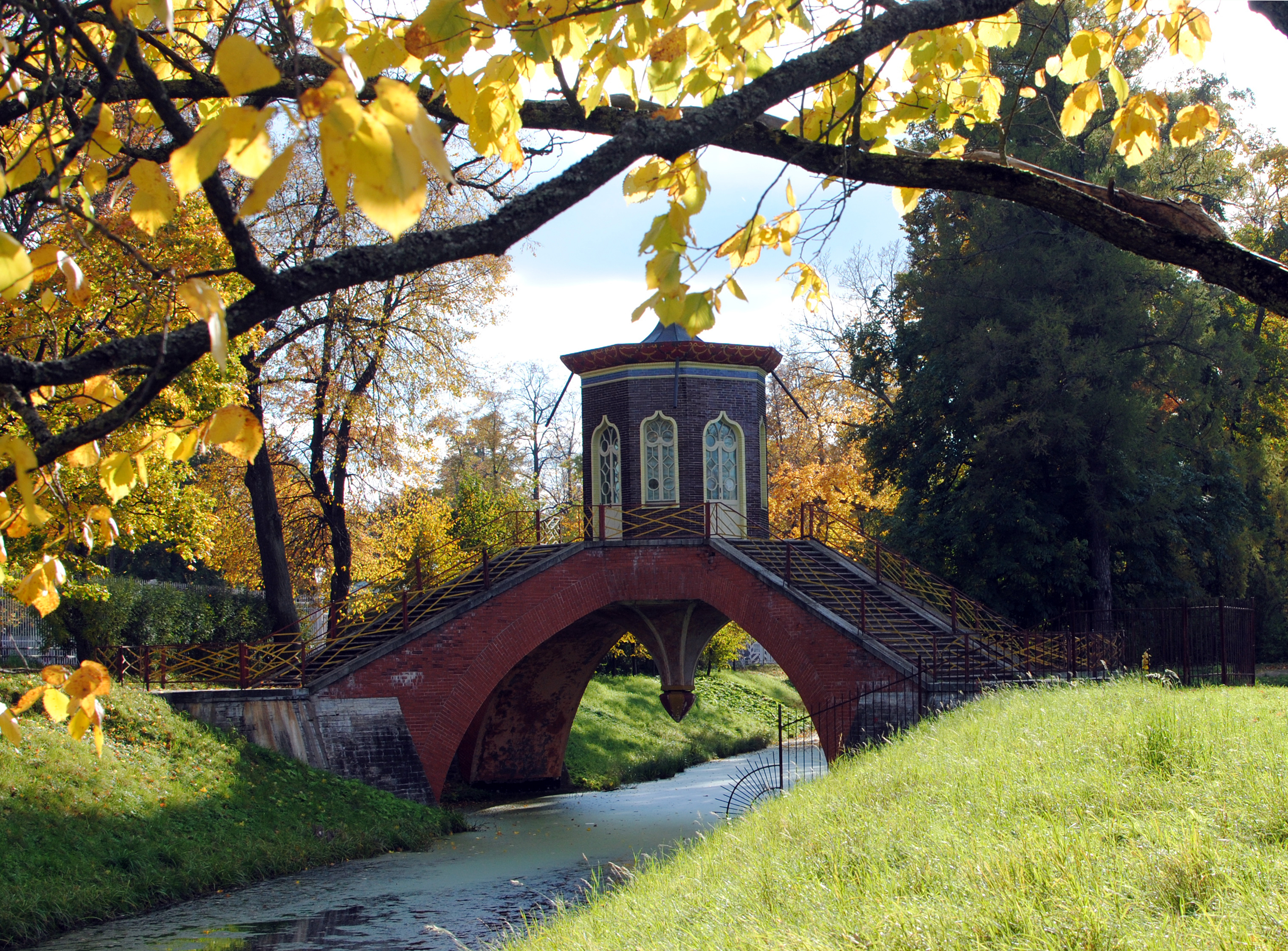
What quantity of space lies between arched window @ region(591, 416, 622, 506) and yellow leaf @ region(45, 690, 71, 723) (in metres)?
18.9

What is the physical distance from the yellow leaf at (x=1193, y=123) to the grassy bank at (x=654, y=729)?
21643mm

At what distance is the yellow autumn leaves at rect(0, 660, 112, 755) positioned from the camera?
2.98m

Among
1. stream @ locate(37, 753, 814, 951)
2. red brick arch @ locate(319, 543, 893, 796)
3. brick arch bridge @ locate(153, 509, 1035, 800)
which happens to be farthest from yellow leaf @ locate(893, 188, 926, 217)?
red brick arch @ locate(319, 543, 893, 796)

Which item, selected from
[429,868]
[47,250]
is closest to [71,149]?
[47,250]

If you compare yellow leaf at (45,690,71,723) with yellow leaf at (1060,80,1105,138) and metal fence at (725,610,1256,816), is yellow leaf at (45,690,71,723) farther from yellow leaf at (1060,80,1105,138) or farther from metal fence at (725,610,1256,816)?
metal fence at (725,610,1256,816)

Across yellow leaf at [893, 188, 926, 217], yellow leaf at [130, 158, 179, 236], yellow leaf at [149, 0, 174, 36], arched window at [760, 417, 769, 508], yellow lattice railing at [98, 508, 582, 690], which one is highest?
arched window at [760, 417, 769, 508]

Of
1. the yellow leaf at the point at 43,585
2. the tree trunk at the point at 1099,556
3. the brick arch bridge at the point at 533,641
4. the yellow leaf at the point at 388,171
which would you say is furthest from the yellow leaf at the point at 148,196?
the tree trunk at the point at 1099,556

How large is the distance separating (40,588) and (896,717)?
13.9 meters

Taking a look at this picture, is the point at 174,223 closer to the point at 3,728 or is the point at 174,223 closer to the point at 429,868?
the point at 429,868

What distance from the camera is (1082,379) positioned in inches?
826

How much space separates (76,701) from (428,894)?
11550 mm

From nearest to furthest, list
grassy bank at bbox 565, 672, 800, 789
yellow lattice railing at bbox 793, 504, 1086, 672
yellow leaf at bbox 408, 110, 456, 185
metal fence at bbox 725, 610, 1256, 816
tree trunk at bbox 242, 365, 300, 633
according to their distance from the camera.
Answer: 1. yellow leaf at bbox 408, 110, 456, 185
2. metal fence at bbox 725, 610, 1256, 816
3. yellow lattice railing at bbox 793, 504, 1086, 672
4. tree trunk at bbox 242, 365, 300, 633
5. grassy bank at bbox 565, 672, 800, 789

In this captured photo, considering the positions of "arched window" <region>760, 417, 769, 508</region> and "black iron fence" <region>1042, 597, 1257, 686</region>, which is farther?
"arched window" <region>760, 417, 769, 508</region>

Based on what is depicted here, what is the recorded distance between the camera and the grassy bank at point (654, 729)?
26094 millimetres
